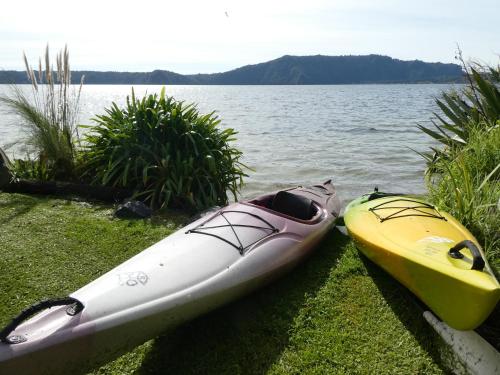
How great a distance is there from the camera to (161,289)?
254 cm

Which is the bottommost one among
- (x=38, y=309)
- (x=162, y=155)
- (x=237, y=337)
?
(x=237, y=337)

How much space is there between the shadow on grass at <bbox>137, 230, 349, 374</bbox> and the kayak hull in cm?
15

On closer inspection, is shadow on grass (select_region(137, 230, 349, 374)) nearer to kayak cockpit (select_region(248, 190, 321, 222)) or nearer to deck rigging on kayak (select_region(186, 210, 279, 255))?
deck rigging on kayak (select_region(186, 210, 279, 255))

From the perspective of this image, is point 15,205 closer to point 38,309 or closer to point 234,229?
point 234,229

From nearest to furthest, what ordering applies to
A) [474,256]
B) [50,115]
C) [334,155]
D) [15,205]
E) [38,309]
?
[38,309]
[474,256]
[15,205]
[50,115]
[334,155]

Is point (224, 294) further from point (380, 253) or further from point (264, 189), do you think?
point (264, 189)

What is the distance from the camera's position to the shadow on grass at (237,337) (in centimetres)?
248

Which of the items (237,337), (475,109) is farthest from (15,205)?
(475,109)

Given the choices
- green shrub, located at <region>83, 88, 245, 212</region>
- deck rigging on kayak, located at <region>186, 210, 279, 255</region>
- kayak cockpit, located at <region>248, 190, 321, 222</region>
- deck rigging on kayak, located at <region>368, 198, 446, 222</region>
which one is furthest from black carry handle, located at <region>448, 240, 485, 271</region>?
green shrub, located at <region>83, 88, 245, 212</region>

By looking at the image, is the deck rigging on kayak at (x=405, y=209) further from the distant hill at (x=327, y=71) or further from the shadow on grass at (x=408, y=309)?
the distant hill at (x=327, y=71)

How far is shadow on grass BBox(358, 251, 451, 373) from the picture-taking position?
103 inches

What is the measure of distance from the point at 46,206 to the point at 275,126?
15726 millimetres

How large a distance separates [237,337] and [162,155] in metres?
3.45

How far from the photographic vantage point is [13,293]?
10.1 ft
